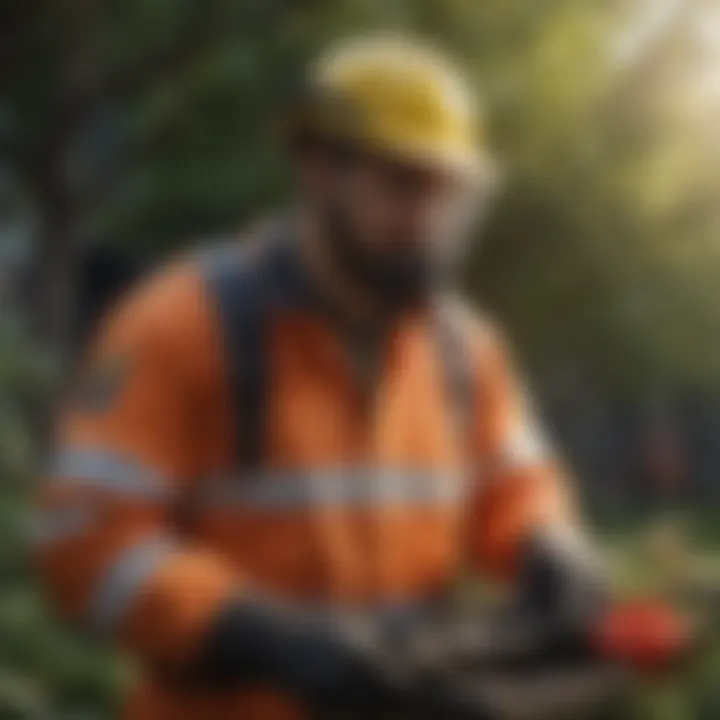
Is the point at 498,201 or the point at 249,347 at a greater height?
the point at 498,201

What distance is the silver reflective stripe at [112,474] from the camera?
0.67 meters

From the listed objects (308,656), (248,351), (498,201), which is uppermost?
(498,201)

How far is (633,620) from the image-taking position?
0.70 m

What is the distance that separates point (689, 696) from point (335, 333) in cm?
23

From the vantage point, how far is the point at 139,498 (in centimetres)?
67

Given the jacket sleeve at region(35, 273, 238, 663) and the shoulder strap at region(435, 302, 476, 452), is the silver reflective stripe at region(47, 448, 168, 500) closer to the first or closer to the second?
the jacket sleeve at region(35, 273, 238, 663)

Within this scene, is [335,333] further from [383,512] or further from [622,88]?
[622,88]

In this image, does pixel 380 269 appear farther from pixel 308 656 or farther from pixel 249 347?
pixel 308 656

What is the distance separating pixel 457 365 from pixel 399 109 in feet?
0.39

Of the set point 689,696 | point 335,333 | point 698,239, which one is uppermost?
point 698,239

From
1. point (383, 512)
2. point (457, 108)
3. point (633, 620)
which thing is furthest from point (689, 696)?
point (457, 108)

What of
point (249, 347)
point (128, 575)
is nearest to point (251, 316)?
point (249, 347)

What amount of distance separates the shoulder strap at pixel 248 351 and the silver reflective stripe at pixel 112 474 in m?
0.04

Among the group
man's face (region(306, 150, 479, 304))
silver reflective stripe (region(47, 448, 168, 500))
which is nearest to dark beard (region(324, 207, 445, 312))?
man's face (region(306, 150, 479, 304))
